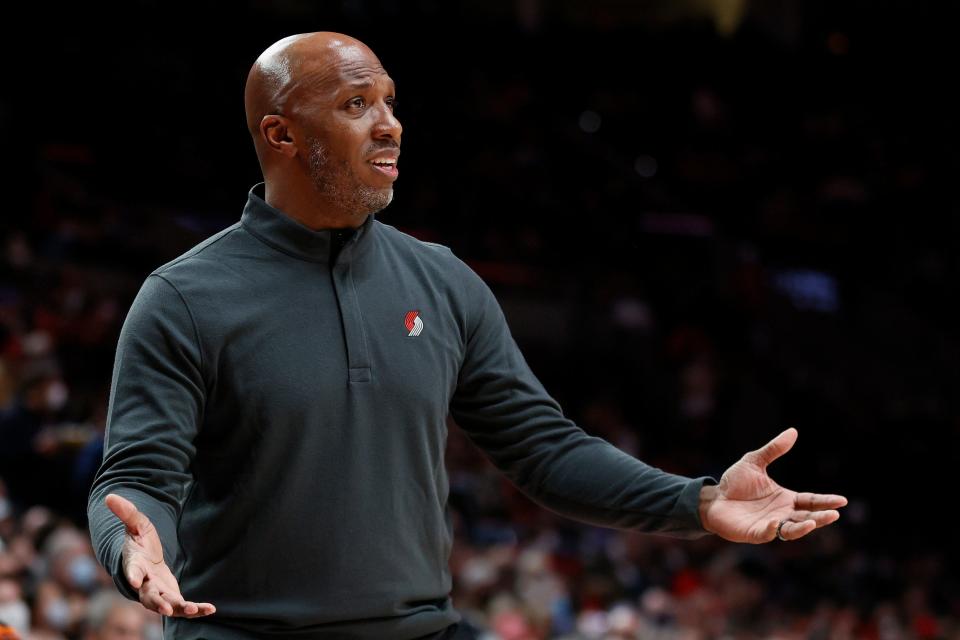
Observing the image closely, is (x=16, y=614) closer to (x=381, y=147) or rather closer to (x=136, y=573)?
(x=381, y=147)

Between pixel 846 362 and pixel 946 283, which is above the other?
pixel 946 283

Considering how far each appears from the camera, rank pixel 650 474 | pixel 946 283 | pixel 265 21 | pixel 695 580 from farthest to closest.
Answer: pixel 265 21
pixel 946 283
pixel 695 580
pixel 650 474

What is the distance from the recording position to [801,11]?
54.1 feet

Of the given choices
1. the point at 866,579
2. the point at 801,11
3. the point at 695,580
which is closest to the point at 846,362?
the point at 866,579

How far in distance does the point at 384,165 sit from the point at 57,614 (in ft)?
12.6

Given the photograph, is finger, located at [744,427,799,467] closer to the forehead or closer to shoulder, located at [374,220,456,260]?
shoulder, located at [374,220,456,260]

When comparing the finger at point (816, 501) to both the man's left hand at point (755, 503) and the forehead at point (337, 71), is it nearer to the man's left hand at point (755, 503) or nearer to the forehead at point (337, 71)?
the man's left hand at point (755, 503)

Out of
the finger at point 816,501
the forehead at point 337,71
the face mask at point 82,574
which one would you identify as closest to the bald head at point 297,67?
the forehead at point 337,71

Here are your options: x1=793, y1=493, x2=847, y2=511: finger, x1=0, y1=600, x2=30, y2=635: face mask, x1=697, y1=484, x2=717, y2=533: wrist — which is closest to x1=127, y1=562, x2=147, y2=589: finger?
x1=697, y1=484, x2=717, y2=533: wrist

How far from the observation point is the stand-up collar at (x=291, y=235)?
8.23ft

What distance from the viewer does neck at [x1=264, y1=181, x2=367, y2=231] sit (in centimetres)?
252

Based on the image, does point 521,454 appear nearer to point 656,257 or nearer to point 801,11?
point 656,257

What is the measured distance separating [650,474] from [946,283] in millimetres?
10392

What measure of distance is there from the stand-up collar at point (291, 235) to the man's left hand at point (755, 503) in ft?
2.49
